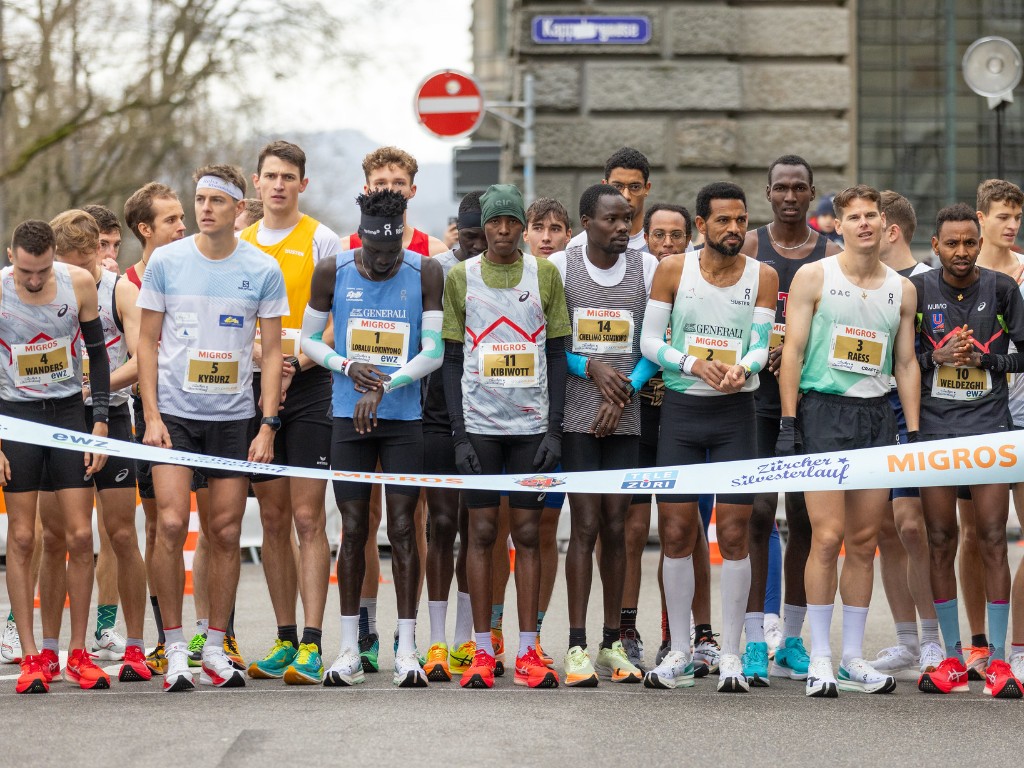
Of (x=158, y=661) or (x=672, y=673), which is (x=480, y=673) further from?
(x=158, y=661)

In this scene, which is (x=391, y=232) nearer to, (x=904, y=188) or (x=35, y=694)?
(x=35, y=694)

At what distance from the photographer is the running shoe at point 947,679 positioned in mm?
7855

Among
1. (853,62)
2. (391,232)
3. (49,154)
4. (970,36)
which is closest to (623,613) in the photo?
(391,232)

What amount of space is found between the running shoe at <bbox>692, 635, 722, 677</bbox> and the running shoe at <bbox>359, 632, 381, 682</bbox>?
1542 millimetres

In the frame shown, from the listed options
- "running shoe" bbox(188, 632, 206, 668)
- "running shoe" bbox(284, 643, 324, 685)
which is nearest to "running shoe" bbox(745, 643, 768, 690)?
"running shoe" bbox(284, 643, 324, 685)

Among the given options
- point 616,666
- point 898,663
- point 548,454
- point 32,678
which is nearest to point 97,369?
point 32,678

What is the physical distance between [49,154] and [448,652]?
2648cm

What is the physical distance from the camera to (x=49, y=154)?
32.8 meters

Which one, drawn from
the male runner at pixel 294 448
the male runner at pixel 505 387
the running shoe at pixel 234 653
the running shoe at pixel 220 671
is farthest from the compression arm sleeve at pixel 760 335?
the running shoe at pixel 234 653

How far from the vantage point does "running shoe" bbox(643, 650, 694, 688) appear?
7840 millimetres

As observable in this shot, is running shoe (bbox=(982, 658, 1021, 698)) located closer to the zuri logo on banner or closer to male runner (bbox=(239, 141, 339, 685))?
the zuri logo on banner

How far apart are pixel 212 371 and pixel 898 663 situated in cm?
360

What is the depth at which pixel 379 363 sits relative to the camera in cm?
806

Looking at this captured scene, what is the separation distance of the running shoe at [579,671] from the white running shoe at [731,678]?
574 millimetres
